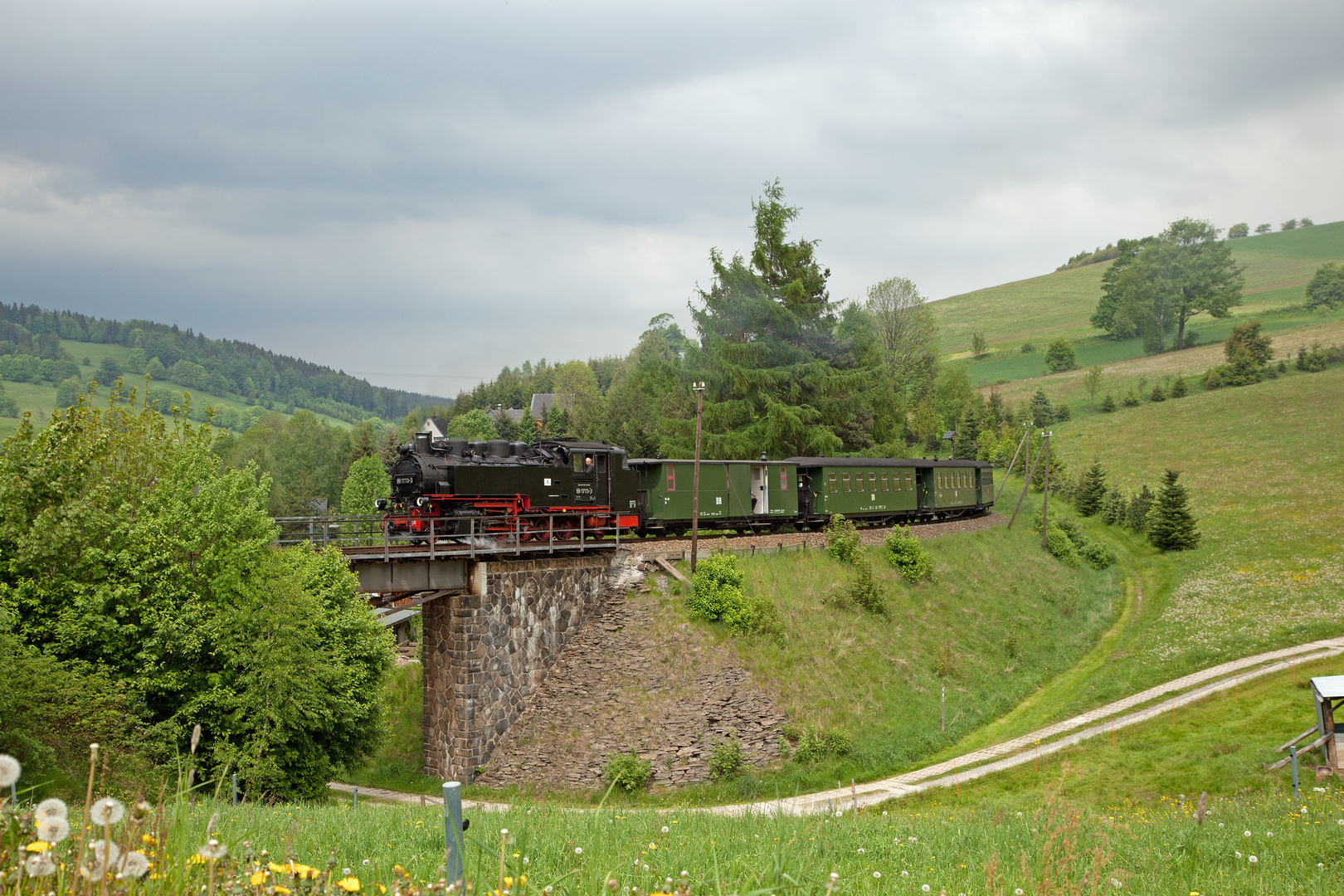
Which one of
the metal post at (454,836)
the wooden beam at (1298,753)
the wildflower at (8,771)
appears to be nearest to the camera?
the wildflower at (8,771)

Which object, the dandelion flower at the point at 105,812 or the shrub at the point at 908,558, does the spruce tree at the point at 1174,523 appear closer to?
the shrub at the point at 908,558

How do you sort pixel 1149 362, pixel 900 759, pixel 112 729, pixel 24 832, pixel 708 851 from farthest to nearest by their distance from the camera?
pixel 1149 362, pixel 900 759, pixel 112 729, pixel 708 851, pixel 24 832

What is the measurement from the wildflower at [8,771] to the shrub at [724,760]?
23.3 metres

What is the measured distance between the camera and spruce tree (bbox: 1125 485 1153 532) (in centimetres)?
5680

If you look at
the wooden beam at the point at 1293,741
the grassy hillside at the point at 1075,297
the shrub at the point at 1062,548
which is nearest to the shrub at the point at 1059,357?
the grassy hillside at the point at 1075,297

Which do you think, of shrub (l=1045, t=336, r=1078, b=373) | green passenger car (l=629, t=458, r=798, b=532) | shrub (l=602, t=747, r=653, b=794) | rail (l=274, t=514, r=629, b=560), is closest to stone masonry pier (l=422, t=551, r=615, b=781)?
rail (l=274, t=514, r=629, b=560)

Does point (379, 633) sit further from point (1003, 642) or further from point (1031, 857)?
point (1003, 642)

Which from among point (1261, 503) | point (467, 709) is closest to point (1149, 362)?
point (1261, 503)

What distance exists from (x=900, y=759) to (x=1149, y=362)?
9652cm

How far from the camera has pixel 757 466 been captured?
1437 inches

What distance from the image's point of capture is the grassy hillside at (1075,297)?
424 feet

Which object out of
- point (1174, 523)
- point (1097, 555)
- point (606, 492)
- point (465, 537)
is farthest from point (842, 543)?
point (1174, 523)

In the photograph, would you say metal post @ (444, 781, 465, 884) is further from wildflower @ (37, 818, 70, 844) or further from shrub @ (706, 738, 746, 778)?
shrub @ (706, 738, 746, 778)

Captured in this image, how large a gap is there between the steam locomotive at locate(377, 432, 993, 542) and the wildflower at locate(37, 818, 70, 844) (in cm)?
2073
